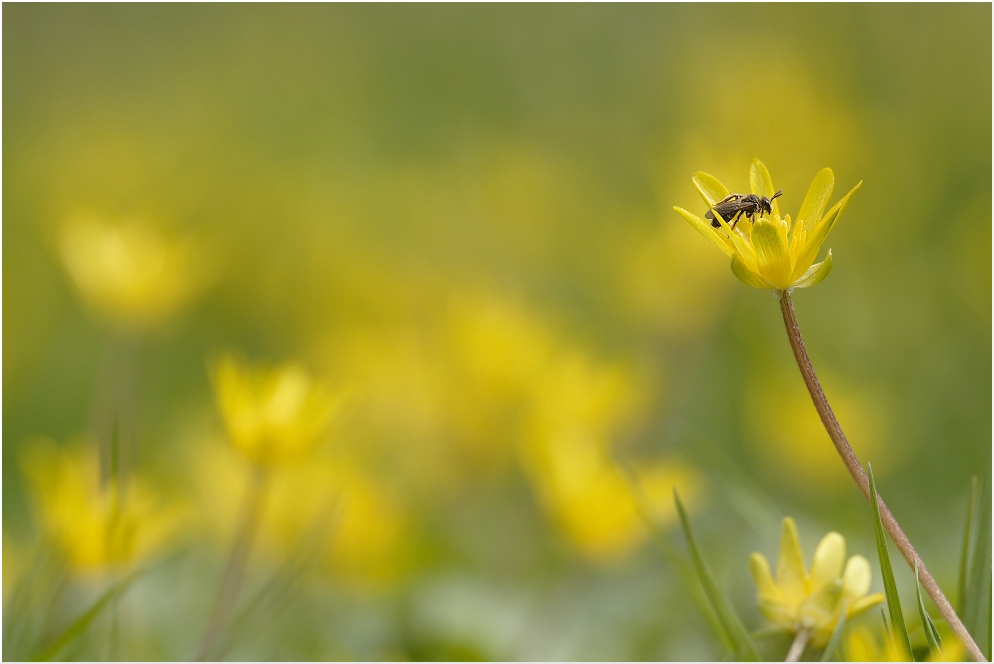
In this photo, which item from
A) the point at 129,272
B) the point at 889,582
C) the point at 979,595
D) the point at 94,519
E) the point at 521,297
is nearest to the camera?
the point at 889,582

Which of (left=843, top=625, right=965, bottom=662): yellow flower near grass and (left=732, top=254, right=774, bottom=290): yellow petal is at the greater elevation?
(left=732, top=254, right=774, bottom=290): yellow petal

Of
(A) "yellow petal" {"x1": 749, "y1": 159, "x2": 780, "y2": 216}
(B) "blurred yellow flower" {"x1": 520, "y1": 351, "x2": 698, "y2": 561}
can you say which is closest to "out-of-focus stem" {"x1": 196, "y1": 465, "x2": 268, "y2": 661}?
(B) "blurred yellow flower" {"x1": 520, "y1": 351, "x2": 698, "y2": 561}

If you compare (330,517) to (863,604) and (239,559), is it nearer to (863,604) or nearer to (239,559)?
(239,559)

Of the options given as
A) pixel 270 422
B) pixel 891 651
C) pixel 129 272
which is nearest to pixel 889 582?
pixel 891 651

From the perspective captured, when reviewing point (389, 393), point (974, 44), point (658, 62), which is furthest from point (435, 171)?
point (974, 44)

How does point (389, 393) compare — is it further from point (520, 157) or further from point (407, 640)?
point (520, 157)

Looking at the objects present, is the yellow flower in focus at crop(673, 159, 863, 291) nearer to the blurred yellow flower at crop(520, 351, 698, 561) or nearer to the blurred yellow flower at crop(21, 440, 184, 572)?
the blurred yellow flower at crop(520, 351, 698, 561)
